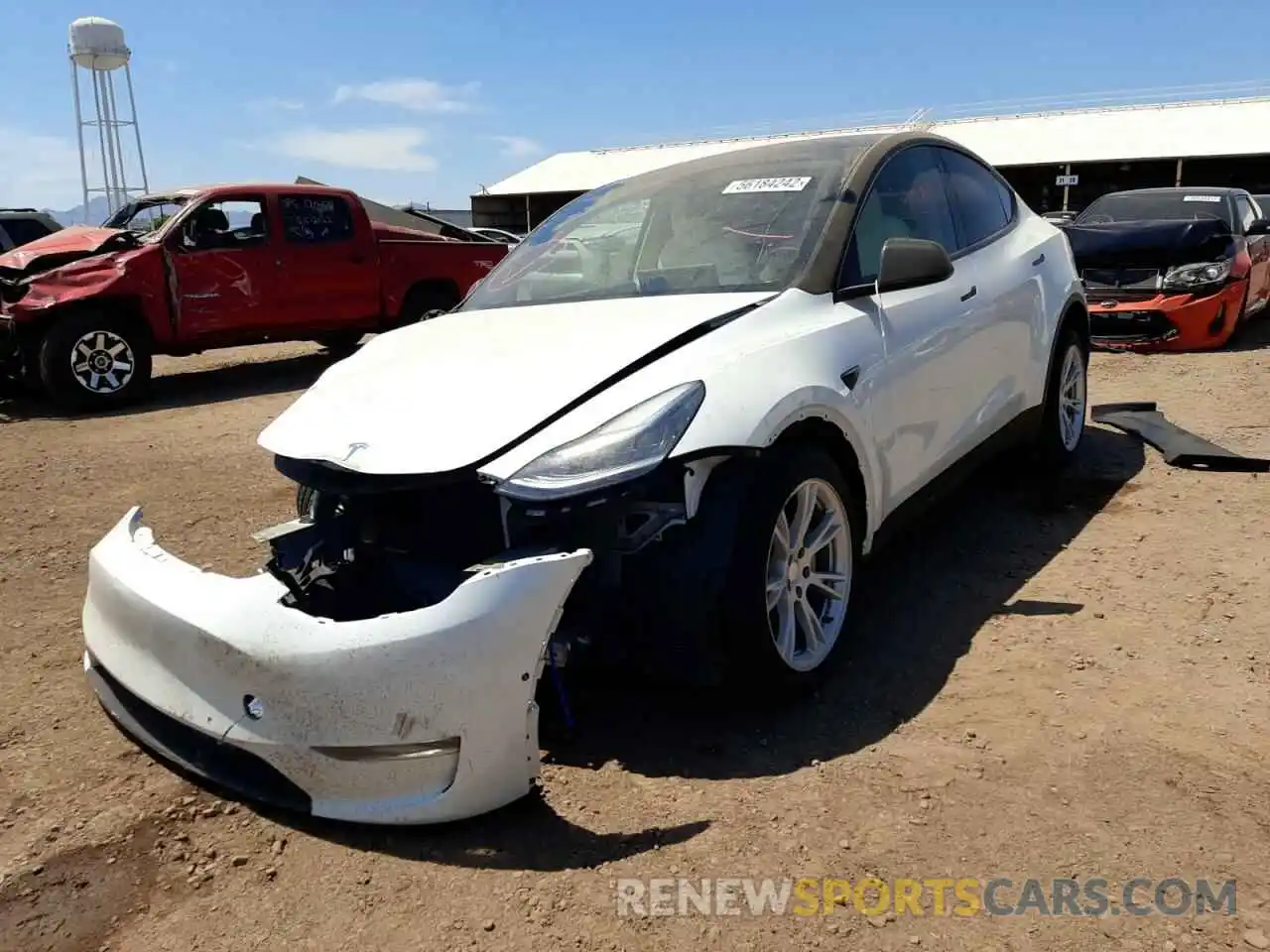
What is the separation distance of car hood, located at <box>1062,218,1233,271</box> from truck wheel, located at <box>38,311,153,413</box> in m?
8.01

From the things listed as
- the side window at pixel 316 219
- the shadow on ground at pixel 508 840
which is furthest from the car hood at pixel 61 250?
the shadow on ground at pixel 508 840

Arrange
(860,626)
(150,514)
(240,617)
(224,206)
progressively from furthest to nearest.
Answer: (224,206)
(150,514)
(860,626)
(240,617)

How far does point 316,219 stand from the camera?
383 inches

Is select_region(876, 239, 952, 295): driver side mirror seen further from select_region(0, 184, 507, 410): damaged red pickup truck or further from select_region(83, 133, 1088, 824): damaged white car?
select_region(0, 184, 507, 410): damaged red pickup truck

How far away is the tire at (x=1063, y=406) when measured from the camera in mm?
4832

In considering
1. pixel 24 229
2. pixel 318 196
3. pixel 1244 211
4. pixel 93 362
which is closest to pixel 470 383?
pixel 93 362

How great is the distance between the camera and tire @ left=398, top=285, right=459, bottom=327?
10484 millimetres

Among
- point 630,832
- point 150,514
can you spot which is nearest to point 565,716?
point 630,832

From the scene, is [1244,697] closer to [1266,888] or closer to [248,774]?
[1266,888]

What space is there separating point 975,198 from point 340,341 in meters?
8.08

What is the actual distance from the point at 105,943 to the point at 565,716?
1153 millimetres

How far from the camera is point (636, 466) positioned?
2.41 meters

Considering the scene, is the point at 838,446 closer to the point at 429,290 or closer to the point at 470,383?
the point at 470,383

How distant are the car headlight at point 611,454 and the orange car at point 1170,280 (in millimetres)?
7117
